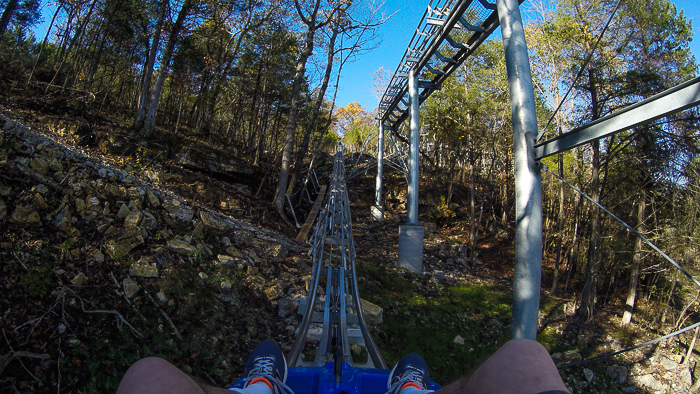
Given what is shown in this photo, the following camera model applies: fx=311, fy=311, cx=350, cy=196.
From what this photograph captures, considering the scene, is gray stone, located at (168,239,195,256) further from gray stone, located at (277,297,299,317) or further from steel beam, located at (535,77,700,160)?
steel beam, located at (535,77,700,160)

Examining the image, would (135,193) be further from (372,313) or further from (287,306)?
(372,313)

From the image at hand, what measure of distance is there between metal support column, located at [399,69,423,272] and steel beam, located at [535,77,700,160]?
4.71 m

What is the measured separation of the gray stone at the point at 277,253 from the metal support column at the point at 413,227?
2.95 metres

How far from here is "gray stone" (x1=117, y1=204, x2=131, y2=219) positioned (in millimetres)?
4066

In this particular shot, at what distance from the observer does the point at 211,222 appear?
5.30 m

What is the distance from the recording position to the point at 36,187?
3688 millimetres

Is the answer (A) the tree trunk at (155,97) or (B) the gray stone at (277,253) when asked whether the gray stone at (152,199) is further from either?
(A) the tree trunk at (155,97)

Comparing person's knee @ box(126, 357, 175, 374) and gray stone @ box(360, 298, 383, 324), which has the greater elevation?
person's knee @ box(126, 357, 175, 374)

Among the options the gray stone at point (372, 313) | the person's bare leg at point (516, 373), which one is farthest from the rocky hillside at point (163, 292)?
the person's bare leg at point (516, 373)

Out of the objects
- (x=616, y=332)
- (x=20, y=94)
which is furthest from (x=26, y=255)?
(x=616, y=332)

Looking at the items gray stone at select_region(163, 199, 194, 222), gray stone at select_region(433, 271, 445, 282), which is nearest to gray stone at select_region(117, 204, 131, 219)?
gray stone at select_region(163, 199, 194, 222)

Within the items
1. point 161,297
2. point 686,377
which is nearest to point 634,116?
point 161,297

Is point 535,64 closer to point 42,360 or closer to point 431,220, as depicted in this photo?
point 431,220

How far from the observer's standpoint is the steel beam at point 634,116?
1.87m
